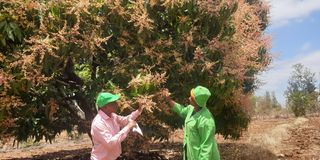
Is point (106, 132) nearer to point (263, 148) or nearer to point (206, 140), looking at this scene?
point (206, 140)

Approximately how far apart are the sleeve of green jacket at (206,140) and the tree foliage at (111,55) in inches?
76.3

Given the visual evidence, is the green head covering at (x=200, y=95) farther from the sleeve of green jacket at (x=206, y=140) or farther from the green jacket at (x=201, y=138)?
the sleeve of green jacket at (x=206, y=140)

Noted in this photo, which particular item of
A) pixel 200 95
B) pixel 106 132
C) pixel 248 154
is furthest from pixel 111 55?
pixel 248 154

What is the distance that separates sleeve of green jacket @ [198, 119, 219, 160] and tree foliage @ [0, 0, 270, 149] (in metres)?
1.94

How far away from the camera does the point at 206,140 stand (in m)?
5.91

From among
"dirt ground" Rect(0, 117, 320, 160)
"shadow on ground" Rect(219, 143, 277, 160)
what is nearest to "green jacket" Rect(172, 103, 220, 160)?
"dirt ground" Rect(0, 117, 320, 160)

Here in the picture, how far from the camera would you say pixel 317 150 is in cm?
1343

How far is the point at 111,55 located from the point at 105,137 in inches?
174

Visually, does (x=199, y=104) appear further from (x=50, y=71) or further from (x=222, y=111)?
(x=222, y=111)

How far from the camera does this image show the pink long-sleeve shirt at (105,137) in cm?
543

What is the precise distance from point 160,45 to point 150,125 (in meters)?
1.53

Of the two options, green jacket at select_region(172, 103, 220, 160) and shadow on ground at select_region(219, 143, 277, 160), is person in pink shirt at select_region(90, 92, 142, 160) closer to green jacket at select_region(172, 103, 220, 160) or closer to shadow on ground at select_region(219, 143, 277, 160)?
green jacket at select_region(172, 103, 220, 160)

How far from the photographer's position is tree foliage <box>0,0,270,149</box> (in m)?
8.22

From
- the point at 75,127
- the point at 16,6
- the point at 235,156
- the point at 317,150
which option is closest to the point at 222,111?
the point at 235,156
